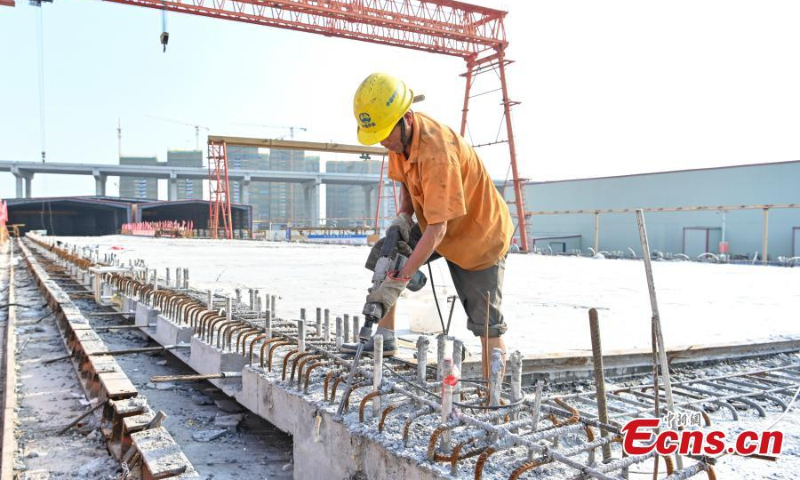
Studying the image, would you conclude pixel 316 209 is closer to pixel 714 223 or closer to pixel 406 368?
pixel 714 223

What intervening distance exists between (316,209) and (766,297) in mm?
61314

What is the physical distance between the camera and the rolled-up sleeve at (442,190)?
2402mm

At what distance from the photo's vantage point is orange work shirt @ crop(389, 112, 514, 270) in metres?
2.42

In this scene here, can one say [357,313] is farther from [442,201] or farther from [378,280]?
[442,201]

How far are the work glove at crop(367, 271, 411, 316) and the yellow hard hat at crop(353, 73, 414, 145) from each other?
65 cm

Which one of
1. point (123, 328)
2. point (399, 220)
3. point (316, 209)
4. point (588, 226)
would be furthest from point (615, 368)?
point (316, 209)

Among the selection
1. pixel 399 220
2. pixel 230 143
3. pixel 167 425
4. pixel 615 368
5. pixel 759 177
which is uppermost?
pixel 230 143

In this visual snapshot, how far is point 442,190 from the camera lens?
7.88ft

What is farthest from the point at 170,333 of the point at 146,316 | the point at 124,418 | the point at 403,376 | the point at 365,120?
the point at 365,120

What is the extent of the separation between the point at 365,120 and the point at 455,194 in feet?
1.89

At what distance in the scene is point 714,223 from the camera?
23578 millimetres

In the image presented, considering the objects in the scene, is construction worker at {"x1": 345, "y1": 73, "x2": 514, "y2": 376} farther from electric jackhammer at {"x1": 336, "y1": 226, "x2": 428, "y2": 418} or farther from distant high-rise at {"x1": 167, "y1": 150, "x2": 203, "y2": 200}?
distant high-rise at {"x1": 167, "y1": 150, "x2": 203, "y2": 200}

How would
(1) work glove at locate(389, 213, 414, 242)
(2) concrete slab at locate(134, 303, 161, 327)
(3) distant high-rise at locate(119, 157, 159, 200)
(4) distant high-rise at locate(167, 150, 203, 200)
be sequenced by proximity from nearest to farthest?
(1) work glove at locate(389, 213, 414, 242) < (2) concrete slab at locate(134, 303, 161, 327) < (4) distant high-rise at locate(167, 150, 203, 200) < (3) distant high-rise at locate(119, 157, 159, 200)
